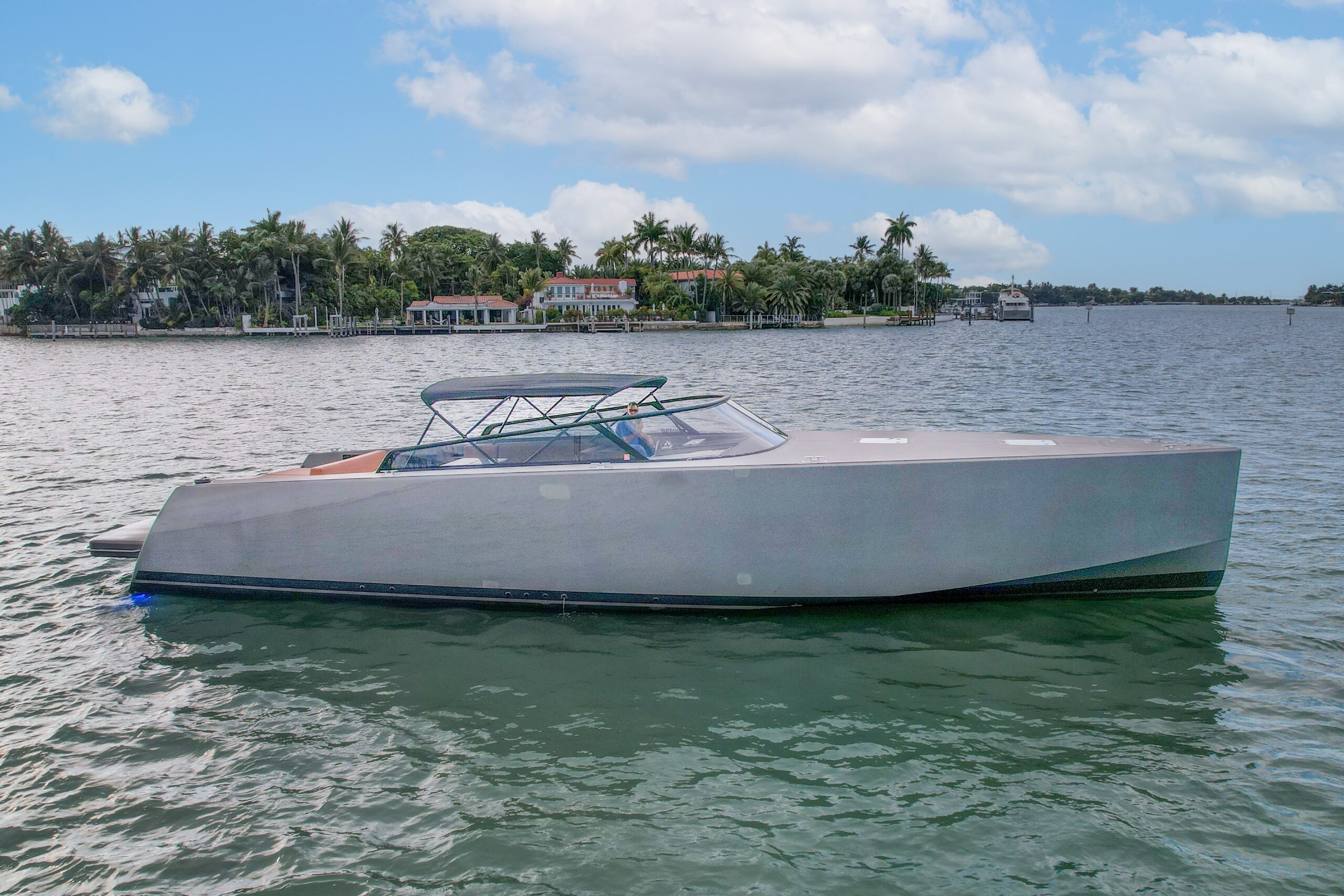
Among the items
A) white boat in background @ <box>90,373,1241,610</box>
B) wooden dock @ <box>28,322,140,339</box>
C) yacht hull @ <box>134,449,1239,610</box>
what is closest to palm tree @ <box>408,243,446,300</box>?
wooden dock @ <box>28,322,140,339</box>

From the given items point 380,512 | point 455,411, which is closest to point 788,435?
point 455,411

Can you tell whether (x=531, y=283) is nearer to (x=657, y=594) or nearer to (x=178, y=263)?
(x=178, y=263)

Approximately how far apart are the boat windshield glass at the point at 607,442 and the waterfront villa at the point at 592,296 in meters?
95.1

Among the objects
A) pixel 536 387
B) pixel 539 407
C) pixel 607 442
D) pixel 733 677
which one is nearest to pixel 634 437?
pixel 607 442

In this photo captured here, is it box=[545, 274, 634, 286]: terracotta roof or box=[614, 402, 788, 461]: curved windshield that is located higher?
box=[545, 274, 634, 286]: terracotta roof

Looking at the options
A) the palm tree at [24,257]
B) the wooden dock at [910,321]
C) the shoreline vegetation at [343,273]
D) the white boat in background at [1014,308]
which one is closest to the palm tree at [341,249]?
the shoreline vegetation at [343,273]

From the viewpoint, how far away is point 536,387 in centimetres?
638

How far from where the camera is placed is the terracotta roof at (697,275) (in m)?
104

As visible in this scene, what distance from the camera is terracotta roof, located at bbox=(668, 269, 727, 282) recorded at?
104 m

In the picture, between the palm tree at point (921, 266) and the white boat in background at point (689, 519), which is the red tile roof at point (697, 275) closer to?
the palm tree at point (921, 266)

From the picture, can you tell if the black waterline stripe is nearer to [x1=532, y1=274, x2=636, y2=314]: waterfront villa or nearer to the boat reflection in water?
the boat reflection in water

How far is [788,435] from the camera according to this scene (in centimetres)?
701

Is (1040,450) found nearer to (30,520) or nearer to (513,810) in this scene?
(513,810)

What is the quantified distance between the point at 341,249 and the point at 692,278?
41039mm
